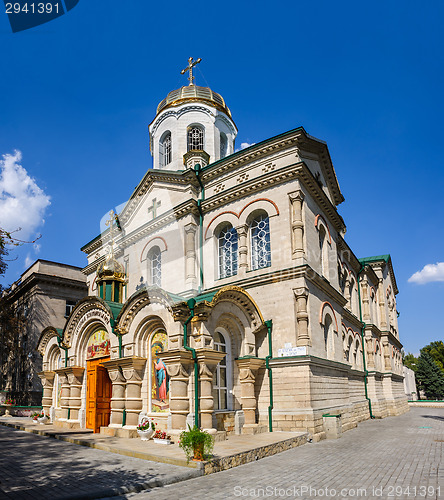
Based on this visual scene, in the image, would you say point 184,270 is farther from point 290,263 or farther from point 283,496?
point 283,496

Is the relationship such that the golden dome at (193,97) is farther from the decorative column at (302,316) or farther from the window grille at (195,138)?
the decorative column at (302,316)

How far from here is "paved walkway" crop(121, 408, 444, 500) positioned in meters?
7.48

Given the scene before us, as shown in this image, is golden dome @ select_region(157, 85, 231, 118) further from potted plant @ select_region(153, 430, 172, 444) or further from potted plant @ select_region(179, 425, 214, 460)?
potted plant @ select_region(179, 425, 214, 460)

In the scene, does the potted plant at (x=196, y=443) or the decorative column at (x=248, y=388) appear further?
the decorative column at (x=248, y=388)

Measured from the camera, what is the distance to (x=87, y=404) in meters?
15.8

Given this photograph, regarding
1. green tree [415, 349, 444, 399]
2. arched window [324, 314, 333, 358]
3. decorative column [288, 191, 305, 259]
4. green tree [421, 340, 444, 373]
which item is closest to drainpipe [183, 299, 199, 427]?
decorative column [288, 191, 305, 259]

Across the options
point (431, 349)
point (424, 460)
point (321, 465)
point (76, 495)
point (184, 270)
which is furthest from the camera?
point (431, 349)

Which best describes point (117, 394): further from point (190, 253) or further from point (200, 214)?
point (200, 214)

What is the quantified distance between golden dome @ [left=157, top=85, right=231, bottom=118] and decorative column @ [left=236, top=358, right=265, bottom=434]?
1524 centimetres

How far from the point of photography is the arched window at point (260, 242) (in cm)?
1621

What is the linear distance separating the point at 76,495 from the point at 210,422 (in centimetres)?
529

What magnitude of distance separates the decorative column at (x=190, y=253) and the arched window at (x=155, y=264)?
7.25 ft

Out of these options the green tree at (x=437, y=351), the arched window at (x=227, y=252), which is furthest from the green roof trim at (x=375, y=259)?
the green tree at (x=437, y=351)

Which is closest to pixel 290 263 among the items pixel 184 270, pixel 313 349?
pixel 313 349
